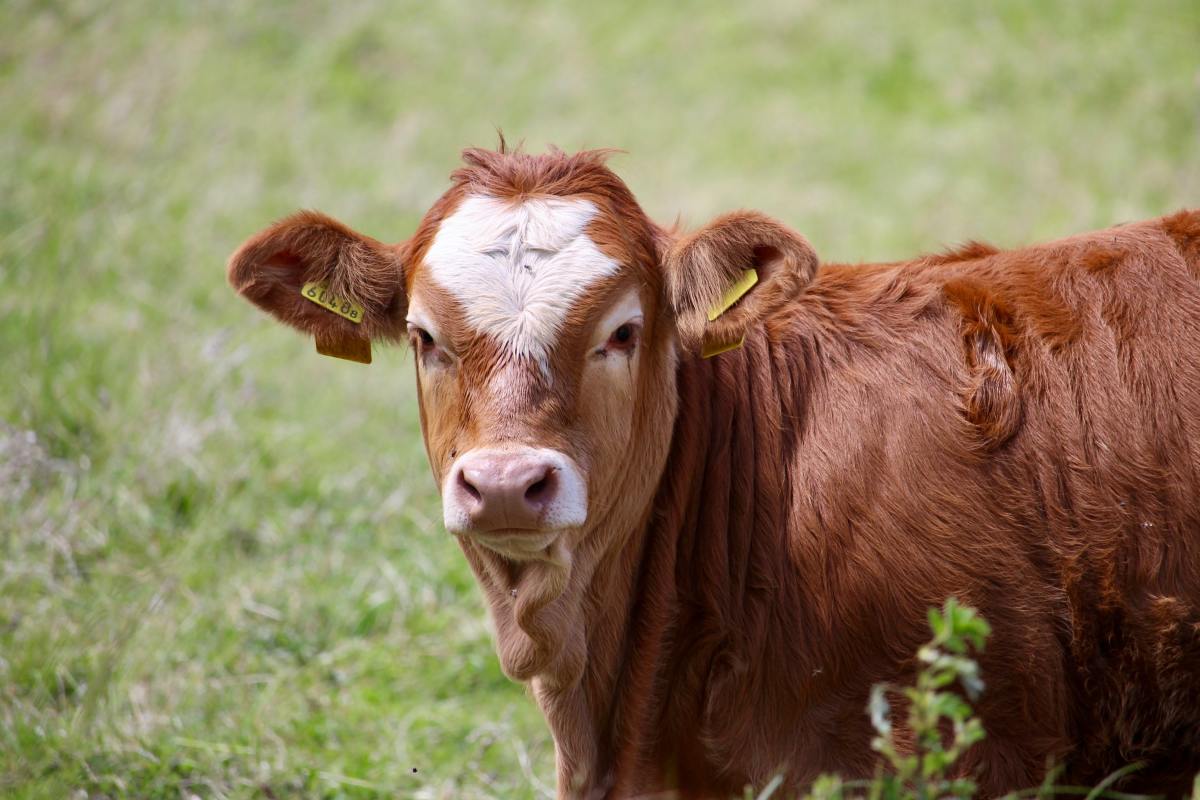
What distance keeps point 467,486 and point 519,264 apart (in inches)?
27.4

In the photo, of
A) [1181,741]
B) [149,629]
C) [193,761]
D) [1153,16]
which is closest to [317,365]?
[149,629]

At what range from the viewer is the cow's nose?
11.2 ft

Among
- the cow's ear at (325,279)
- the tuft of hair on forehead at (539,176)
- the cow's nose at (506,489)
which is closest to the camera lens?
the cow's nose at (506,489)

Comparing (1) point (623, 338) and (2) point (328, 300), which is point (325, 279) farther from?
(1) point (623, 338)

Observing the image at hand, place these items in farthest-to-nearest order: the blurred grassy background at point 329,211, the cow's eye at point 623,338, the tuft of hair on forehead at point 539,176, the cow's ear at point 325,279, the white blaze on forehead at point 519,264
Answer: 1. the blurred grassy background at point 329,211
2. the cow's ear at point 325,279
3. the tuft of hair on forehead at point 539,176
4. the cow's eye at point 623,338
5. the white blaze on forehead at point 519,264

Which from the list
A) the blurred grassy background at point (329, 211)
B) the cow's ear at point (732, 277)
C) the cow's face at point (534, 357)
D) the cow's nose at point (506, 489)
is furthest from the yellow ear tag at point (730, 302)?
the blurred grassy background at point (329, 211)

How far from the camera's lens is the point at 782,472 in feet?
13.3

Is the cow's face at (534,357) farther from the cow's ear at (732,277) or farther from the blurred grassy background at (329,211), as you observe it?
the blurred grassy background at (329,211)

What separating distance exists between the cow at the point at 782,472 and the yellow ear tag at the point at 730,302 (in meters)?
0.01


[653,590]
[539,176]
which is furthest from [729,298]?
[653,590]

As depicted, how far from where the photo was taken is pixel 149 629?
18.0ft

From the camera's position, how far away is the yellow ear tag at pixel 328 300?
13.8 feet

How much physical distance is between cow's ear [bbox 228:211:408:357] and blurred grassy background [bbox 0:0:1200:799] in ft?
5.36

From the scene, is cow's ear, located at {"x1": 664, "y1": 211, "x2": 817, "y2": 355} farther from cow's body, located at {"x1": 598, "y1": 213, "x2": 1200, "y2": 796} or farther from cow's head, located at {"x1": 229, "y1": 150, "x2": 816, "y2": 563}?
cow's body, located at {"x1": 598, "y1": 213, "x2": 1200, "y2": 796}
